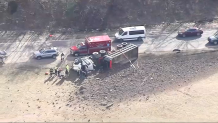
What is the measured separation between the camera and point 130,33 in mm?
51938

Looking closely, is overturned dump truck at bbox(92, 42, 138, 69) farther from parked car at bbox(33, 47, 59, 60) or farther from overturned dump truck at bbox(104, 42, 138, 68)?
parked car at bbox(33, 47, 59, 60)

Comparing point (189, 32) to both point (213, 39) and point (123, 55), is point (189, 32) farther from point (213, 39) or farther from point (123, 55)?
point (123, 55)

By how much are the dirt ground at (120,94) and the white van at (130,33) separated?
4832mm

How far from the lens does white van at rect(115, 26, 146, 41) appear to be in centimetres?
5181

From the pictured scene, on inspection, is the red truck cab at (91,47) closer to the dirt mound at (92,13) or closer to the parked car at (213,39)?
the dirt mound at (92,13)

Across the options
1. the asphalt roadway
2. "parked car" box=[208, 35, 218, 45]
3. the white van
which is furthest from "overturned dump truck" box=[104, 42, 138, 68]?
"parked car" box=[208, 35, 218, 45]

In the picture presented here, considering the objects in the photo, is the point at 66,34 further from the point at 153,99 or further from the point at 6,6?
the point at 153,99

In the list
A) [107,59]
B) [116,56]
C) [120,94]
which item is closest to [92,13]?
[116,56]

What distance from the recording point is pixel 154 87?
4278cm

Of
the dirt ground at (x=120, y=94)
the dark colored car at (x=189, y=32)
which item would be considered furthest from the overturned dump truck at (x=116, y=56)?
the dark colored car at (x=189, y=32)

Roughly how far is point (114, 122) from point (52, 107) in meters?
6.12

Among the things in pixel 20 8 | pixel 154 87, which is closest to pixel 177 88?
pixel 154 87

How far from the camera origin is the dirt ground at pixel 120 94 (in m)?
38.1

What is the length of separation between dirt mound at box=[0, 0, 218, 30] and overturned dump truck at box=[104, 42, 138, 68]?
917 cm
